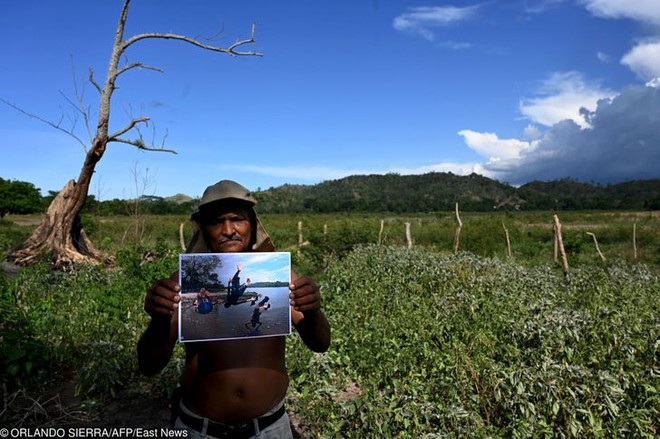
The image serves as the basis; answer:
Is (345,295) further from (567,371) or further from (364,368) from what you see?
(567,371)

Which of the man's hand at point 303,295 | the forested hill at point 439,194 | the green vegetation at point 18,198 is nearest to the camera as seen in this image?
the man's hand at point 303,295

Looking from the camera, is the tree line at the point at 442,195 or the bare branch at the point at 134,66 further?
the tree line at the point at 442,195

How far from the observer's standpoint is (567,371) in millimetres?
3521

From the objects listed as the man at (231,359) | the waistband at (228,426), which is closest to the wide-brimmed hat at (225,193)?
the man at (231,359)

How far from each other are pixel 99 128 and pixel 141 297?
18.2 ft

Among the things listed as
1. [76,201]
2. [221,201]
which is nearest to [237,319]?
[221,201]

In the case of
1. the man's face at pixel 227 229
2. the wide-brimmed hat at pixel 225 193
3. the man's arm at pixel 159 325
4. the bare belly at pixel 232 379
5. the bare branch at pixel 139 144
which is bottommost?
the bare belly at pixel 232 379

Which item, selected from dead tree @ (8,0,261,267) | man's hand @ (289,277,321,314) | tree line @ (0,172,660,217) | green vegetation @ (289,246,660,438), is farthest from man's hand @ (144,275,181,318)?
tree line @ (0,172,660,217)

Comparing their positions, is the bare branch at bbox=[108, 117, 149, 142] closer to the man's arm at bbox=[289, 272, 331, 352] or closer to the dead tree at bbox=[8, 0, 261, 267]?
the dead tree at bbox=[8, 0, 261, 267]

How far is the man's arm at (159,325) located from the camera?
67.1 inches

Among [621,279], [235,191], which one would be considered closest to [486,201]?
[621,279]

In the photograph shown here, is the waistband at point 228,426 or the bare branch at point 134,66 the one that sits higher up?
the bare branch at point 134,66

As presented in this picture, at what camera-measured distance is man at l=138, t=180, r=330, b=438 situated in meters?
1.85

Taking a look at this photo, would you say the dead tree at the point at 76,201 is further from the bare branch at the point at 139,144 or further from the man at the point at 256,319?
the man at the point at 256,319
